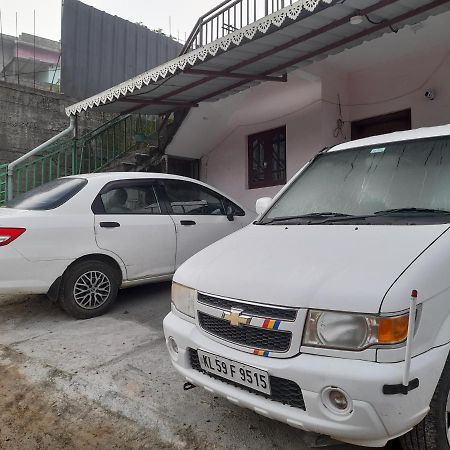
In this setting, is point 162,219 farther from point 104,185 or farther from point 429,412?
point 429,412

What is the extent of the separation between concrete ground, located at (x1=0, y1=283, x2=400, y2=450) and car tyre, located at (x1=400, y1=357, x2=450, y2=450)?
1.53 ft

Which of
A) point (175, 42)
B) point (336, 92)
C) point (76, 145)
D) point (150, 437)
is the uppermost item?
point (175, 42)

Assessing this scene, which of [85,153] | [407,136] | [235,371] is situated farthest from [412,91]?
[85,153]

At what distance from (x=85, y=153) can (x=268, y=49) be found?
535 cm

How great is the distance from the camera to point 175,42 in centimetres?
1257

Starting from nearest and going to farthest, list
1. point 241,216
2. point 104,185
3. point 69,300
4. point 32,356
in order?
point 32,356
point 69,300
point 104,185
point 241,216

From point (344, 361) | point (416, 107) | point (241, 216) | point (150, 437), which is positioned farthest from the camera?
point (416, 107)

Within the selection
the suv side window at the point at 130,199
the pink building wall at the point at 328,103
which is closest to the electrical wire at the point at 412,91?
the pink building wall at the point at 328,103

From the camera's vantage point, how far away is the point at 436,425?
6.24ft

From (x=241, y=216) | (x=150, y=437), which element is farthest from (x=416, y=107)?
(x=150, y=437)

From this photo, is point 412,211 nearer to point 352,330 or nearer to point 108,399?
point 352,330

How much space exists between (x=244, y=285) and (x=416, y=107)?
6.04 meters

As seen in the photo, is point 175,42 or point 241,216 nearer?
point 241,216

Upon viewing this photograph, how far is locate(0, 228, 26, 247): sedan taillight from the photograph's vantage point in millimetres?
4020
